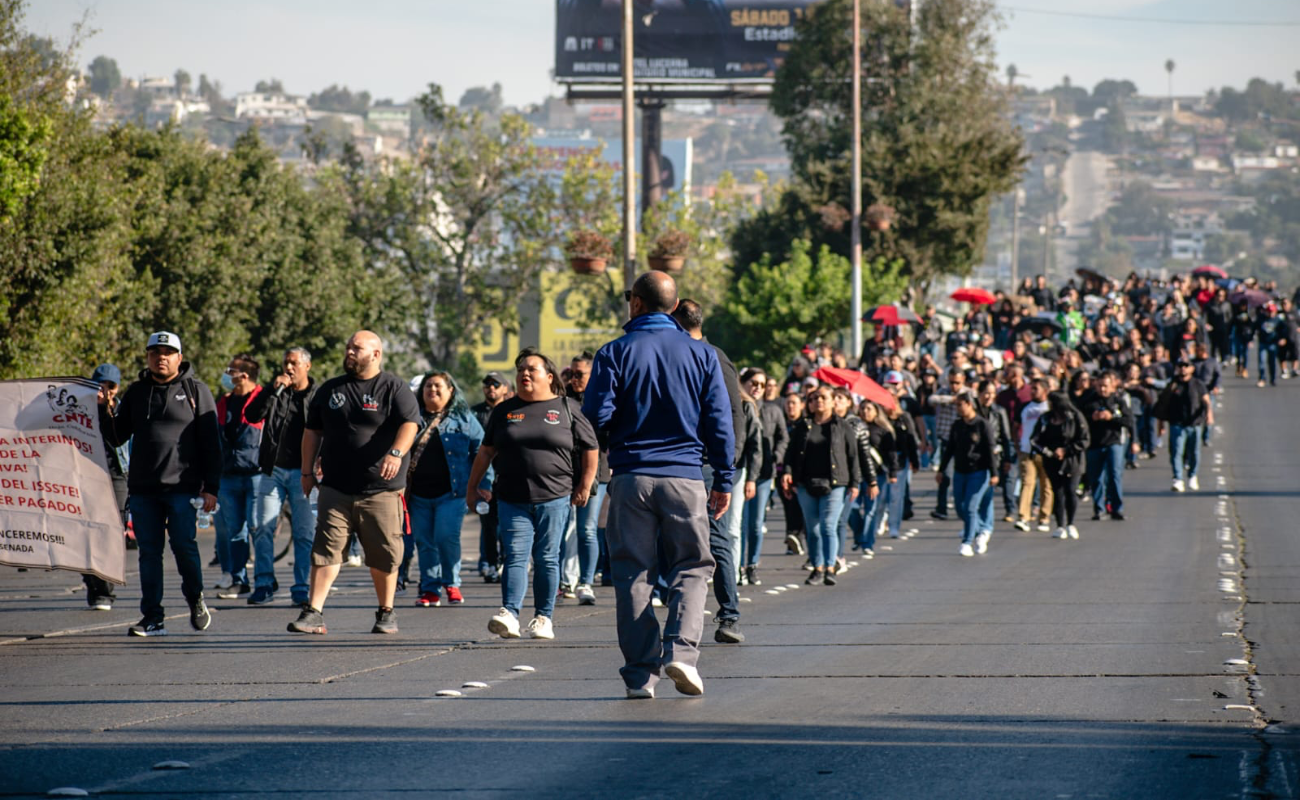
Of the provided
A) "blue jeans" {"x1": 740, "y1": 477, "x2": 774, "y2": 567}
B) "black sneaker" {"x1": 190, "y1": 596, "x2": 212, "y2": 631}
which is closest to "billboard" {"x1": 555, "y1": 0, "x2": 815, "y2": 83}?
"blue jeans" {"x1": 740, "y1": 477, "x2": 774, "y2": 567}

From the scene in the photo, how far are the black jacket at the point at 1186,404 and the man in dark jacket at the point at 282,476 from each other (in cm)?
1537

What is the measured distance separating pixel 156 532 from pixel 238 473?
7.77ft

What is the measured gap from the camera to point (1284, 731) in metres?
6.87

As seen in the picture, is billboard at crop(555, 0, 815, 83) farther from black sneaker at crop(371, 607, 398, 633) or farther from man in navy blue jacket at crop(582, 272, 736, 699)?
man in navy blue jacket at crop(582, 272, 736, 699)

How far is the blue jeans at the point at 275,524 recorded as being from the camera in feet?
38.4

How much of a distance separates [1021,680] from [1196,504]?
1505 centimetres

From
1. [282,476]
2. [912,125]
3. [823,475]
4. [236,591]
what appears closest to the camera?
[282,476]

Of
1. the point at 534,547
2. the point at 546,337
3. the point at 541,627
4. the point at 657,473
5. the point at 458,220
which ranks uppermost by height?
the point at 458,220

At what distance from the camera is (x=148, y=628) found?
33.5 feet

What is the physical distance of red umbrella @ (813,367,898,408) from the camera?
18531mm

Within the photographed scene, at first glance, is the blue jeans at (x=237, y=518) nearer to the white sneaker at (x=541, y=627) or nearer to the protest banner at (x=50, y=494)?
the protest banner at (x=50, y=494)

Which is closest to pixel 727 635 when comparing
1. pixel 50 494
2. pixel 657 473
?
pixel 657 473

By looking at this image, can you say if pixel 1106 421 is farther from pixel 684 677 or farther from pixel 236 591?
pixel 684 677

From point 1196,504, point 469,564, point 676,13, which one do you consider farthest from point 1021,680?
point 676,13
